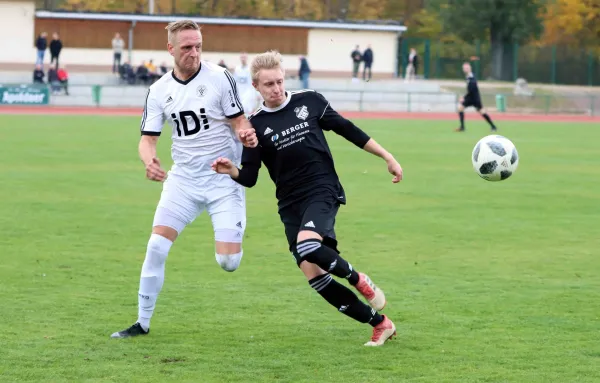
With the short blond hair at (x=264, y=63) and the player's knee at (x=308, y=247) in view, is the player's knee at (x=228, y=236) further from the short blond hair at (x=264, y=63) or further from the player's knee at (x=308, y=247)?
the short blond hair at (x=264, y=63)

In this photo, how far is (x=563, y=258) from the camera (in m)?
10.7

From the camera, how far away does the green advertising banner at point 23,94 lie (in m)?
38.9

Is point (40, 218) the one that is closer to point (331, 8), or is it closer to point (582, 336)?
point (582, 336)

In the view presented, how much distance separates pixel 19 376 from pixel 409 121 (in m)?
32.7

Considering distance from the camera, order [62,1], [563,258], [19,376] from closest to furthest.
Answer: [19,376] < [563,258] < [62,1]

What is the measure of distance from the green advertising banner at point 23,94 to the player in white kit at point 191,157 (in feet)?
108

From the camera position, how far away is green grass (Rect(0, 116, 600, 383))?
21.6 ft

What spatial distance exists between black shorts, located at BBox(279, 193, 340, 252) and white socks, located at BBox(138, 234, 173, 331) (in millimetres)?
851

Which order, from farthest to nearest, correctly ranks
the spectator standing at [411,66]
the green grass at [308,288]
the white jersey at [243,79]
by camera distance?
the spectator standing at [411,66]
the white jersey at [243,79]
the green grass at [308,288]

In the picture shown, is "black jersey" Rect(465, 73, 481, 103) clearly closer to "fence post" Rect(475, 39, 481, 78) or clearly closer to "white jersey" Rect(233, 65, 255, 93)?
"white jersey" Rect(233, 65, 255, 93)

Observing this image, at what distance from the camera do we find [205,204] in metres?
7.45

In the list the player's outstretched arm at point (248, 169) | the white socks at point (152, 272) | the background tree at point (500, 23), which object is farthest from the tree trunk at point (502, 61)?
the white socks at point (152, 272)

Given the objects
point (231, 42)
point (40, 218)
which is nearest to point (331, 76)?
point (231, 42)

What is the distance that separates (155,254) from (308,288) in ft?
7.29
